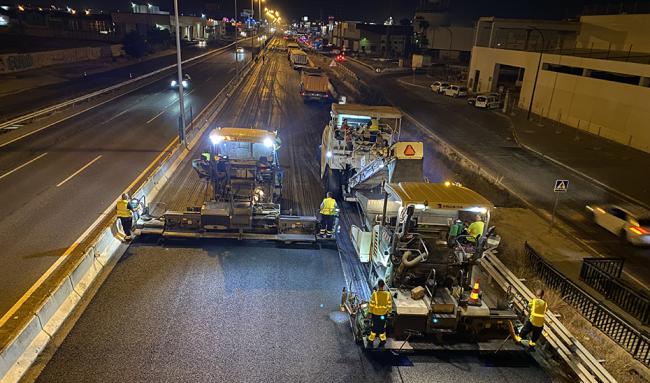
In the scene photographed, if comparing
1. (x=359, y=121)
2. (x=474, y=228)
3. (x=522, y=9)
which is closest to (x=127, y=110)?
(x=359, y=121)

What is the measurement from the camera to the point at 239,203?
12.5 m

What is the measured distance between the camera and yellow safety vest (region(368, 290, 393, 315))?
25.2ft

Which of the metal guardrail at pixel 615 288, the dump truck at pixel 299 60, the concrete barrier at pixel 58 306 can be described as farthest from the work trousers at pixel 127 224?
the dump truck at pixel 299 60

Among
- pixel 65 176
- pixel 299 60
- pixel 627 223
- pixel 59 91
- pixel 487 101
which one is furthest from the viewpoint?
pixel 299 60

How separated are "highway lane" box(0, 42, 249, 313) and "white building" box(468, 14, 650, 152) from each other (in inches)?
1111

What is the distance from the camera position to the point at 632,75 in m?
28.3

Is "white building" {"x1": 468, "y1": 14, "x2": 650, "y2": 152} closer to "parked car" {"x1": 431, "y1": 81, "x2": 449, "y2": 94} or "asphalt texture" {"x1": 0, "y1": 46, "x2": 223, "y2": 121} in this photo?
"parked car" {"x1": 431, "y1": 81, "x2": 449, "y2": 94}

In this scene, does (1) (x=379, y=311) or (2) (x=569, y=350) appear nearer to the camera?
(1) (x=379, y=311)

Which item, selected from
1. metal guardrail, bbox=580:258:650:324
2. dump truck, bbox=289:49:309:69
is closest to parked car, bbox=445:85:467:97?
dump truck, bbox=289:49:309:69

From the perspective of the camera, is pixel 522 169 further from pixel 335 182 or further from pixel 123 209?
pixel 123 209

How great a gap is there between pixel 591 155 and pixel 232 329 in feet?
81.8

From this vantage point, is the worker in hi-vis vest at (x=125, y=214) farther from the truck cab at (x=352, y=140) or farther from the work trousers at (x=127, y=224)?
the truck cab at (x=352, y=140)

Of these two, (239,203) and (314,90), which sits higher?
(314,90)

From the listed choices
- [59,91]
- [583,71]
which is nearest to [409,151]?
[583,71]
